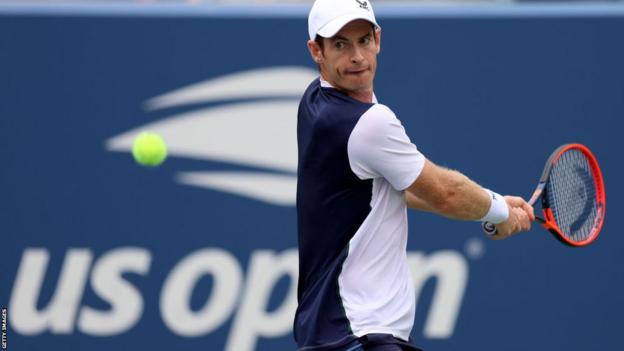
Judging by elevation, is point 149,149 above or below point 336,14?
below

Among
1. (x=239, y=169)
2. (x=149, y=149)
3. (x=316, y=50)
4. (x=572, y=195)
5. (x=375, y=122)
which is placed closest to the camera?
(x=375, y=122)

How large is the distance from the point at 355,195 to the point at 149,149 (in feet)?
7.54

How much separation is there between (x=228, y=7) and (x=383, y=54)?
2.99 ft

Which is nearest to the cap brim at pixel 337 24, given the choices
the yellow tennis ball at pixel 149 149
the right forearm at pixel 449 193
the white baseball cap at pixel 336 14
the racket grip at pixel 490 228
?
the white baseball cap at pixel 336 14

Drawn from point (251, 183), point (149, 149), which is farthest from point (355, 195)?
point (251, 183)

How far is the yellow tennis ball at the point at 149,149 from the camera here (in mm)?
5961

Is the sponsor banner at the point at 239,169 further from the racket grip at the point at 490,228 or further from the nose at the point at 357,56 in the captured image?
the nose at the point at 357,56

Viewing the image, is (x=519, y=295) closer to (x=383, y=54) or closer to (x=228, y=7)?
(x=383, y=54)

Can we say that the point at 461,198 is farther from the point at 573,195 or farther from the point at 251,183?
the point at 251,183

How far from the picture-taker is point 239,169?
20.6ft

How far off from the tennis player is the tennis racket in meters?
0.81

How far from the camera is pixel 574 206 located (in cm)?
489

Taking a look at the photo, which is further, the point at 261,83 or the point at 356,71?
the point at 261,83

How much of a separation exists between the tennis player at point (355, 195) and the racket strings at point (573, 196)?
91 centimetres
